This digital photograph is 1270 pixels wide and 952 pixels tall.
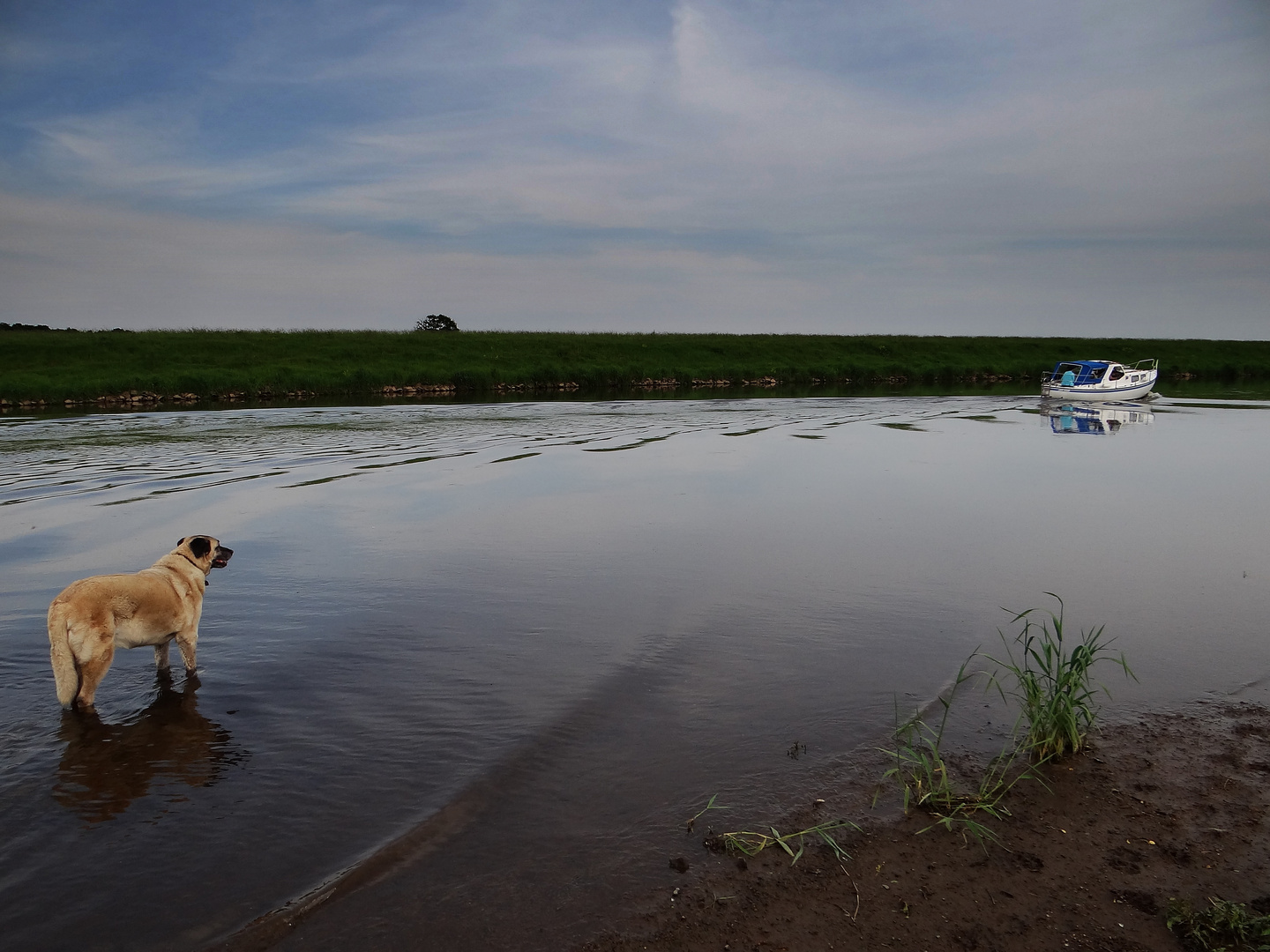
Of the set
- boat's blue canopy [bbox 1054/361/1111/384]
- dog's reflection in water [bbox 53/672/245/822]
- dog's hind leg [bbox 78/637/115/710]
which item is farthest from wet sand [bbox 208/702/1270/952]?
boat's blue canopy [bbox 1054/361/1111/384]

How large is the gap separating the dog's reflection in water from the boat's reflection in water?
29.5 metres

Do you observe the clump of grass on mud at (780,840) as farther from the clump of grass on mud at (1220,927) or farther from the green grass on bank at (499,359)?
the green grass on bank at (499,359)

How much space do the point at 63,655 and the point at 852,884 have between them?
553 centimetres

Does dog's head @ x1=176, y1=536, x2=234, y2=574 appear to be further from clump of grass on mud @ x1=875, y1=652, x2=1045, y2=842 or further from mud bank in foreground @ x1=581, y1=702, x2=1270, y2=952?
clump of grass on mud @ x1=875, y1=652, x2=1045, y2=842

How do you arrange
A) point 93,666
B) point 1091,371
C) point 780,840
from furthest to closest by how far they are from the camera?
point 1091,371 < point 93,666 < point 780,840

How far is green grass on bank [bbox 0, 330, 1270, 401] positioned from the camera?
52.9 metres

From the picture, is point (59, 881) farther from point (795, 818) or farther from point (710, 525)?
point (710, 525)

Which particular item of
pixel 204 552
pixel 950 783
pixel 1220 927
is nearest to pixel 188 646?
pixel 204 552

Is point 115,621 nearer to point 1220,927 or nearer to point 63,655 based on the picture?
point 63,655

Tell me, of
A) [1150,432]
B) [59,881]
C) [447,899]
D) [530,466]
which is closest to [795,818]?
[447,899]

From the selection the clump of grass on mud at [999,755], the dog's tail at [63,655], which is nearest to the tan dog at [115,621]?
the dog's tail at [63,655]

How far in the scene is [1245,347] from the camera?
Result: 104 m

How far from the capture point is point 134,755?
586 centimetres

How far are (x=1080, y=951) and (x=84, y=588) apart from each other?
6.51 metres
